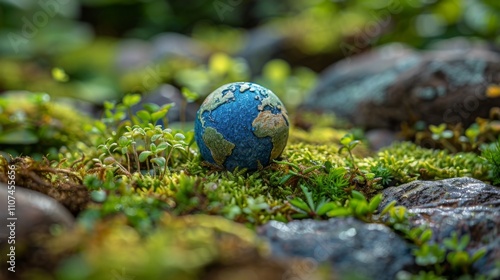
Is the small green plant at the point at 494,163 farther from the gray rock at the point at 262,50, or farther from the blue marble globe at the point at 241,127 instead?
the gray rock at the point at 262,50

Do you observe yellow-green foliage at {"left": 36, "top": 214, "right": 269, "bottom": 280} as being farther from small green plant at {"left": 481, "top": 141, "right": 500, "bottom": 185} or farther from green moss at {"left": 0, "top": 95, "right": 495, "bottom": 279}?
small green plant at {"left": 481, "top": 141, "right": 500, "bottom": 185}

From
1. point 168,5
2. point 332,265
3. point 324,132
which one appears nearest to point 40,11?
point 168,5

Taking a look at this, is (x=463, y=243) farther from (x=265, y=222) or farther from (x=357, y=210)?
(x=265, y=222)

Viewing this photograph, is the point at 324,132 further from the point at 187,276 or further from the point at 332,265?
the point at 187,276

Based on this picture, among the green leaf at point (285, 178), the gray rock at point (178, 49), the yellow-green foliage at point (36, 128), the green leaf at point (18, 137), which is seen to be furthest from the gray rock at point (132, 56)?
the green leaf at point (285, 178)

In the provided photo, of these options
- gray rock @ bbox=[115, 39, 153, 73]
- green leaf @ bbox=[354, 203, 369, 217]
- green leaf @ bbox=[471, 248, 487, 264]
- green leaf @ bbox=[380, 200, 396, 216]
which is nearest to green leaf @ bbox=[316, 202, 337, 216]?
green leaf @ bbox=[354, 203, 369, 217]

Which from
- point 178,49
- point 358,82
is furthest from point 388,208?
point 178,49
